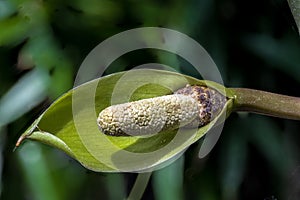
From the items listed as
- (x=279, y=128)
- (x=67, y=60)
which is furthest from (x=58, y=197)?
(x=279, y=128)

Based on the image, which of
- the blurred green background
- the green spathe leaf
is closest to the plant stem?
the green spathe leaf

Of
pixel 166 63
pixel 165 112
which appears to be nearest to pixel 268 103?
pixel 165 112

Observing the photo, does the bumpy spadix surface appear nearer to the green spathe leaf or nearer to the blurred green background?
the green spathe leaf

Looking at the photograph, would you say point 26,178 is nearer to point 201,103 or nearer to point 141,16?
point 141,16

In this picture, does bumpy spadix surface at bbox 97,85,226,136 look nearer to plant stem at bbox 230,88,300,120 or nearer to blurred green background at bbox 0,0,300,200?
plant stem at bbox 230,88,300,120

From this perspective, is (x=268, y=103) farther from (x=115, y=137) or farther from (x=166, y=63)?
(x=166, y=63)

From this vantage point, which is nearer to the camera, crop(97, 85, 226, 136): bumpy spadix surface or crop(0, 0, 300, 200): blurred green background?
crop(97, 85, 226, 136): bumpy spadix surface

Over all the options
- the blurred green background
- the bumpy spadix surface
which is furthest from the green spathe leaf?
the blurred green background

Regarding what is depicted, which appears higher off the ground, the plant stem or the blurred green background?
the plant stem
